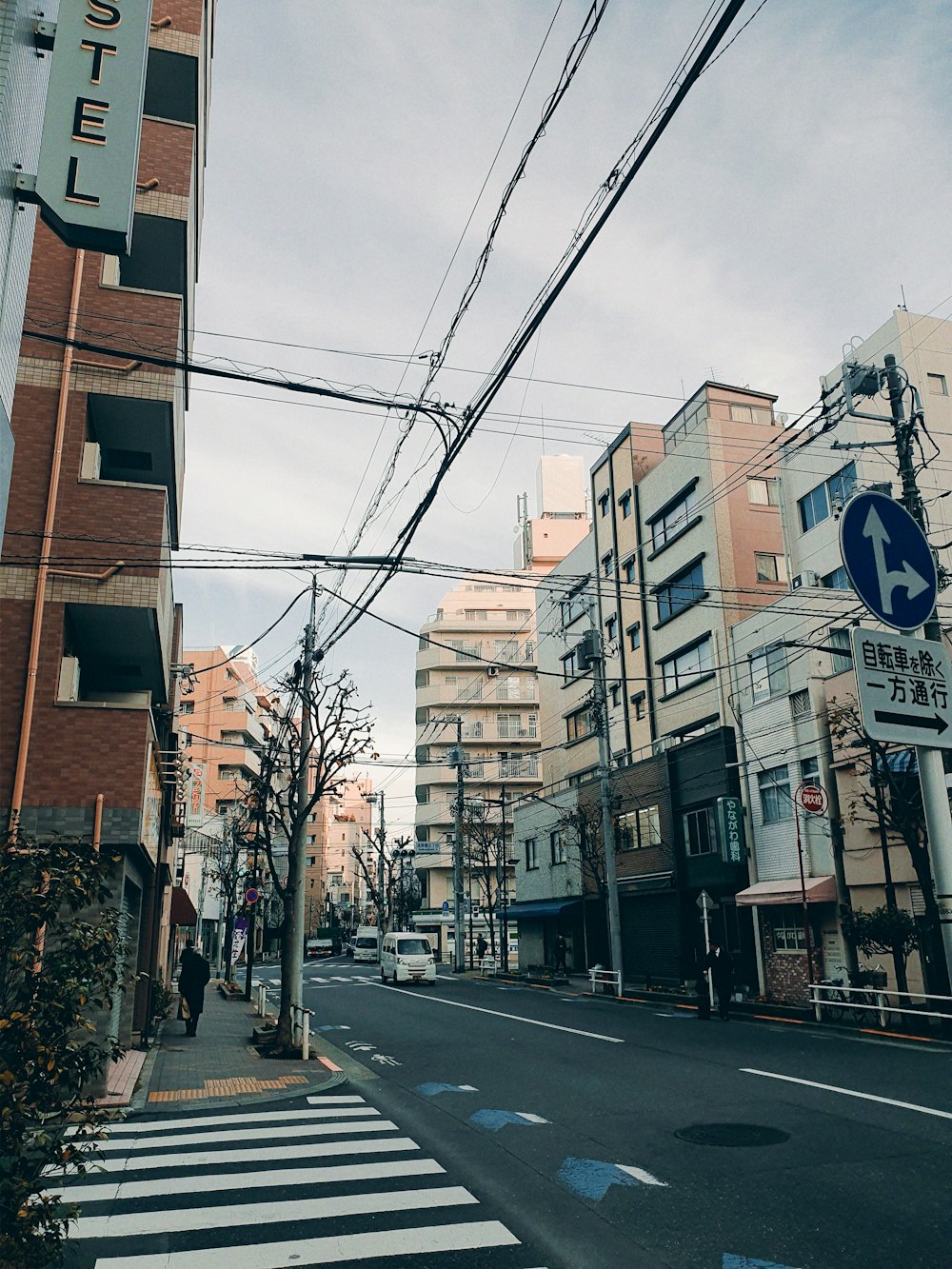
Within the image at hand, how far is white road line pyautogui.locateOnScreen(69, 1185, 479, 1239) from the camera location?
7207 mm

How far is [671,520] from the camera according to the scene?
37.4 meters

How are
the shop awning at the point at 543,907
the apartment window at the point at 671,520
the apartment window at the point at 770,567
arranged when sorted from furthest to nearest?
1. the shop awning at the point at 543,907
2. the apartment window at the point at 671,520
3. the apartment window at the point at 770,567

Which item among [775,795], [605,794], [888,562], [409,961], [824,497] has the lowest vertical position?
[409,961]

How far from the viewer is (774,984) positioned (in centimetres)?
2711

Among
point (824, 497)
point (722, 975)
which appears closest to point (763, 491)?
point (824, 497)

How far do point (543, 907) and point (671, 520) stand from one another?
1898 centimetres

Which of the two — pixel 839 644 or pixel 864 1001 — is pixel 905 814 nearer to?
pixel 864 1001

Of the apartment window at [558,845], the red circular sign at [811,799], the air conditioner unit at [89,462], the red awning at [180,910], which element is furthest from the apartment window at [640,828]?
the air conditioner unit at [89,462]

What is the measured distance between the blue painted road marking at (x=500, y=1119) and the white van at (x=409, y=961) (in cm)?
2763

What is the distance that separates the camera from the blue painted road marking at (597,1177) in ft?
26.3

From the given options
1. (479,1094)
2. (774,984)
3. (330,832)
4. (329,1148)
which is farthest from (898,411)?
(330,832)

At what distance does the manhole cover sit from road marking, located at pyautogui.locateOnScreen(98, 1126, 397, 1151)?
329 cm

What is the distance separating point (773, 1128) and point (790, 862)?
18.2 m

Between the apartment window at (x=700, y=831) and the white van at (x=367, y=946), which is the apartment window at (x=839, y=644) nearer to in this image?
the apartment window at (x=700, y=831)
